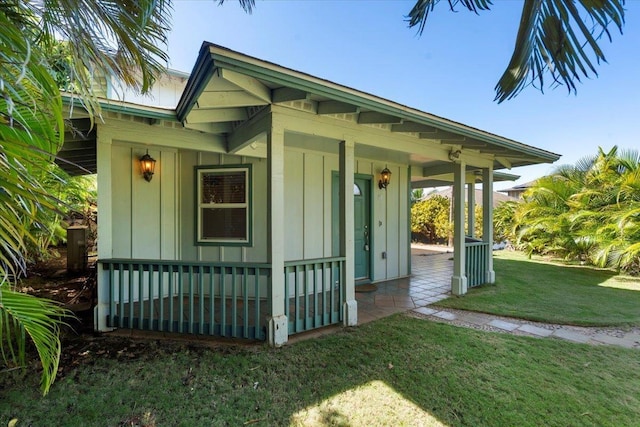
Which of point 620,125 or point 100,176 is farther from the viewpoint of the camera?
point 620,125

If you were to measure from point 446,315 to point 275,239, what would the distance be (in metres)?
2.69

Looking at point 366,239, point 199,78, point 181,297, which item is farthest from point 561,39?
point 366,239

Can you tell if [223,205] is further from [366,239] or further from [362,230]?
[366,239]

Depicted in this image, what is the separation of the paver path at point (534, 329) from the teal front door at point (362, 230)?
166 cm

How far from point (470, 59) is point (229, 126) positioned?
A: 217 inches

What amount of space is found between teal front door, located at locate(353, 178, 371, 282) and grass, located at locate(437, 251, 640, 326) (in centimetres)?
161

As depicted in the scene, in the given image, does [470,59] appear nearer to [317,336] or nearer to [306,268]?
[306,268]

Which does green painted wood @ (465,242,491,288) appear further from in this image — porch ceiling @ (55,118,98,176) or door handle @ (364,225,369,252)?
porch ceiling @ (55,118,98,176)

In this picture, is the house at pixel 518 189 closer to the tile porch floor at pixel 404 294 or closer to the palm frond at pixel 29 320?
the tile porch floor at pixel 404 294

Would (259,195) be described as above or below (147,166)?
below

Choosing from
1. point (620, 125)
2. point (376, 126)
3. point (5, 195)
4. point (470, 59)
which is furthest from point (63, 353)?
point (620, 125)

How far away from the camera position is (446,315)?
4117mm

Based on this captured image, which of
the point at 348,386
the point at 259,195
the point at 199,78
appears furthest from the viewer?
the point at 259,195

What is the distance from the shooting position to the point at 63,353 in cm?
296
